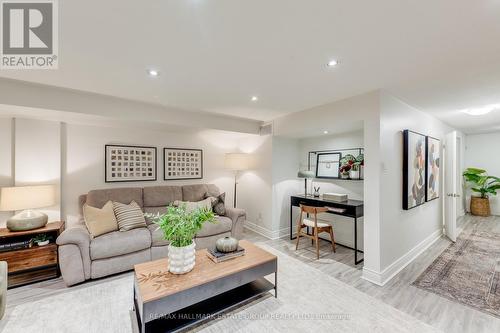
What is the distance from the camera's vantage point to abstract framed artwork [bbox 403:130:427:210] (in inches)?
114

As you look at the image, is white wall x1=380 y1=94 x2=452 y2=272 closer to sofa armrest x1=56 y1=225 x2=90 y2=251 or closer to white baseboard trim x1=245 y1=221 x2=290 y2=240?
white baseboard trim x1=245 y1=221 x2=290 y2=240

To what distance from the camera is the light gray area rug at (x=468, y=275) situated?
2.26 metres

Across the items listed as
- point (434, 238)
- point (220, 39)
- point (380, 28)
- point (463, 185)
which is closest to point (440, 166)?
point (434, 238)

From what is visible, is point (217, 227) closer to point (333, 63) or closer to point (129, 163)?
point (129, 163)

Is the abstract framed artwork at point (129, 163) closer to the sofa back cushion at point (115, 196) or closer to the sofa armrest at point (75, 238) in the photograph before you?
the sofa back cushion at point (115, 196)

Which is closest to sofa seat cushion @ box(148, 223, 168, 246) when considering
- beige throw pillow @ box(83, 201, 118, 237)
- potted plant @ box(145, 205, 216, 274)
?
beige throw pillow @ box(83, 201, 118, 237)

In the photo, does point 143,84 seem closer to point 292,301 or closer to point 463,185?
point 292,301

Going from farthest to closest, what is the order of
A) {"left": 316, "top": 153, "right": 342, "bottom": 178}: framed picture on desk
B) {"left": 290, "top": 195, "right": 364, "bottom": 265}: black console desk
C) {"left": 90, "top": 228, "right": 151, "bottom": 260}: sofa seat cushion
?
{"left": 316, "top": 153, "right": 342, "bottom": 178}: framed picture on desk → {"left": 290, "top": 195, "right": 364, "bottom": 265}: black console desk → {"left": 90, "top": 228, "right": 151, "bottom": 260}: sofa seat cushion

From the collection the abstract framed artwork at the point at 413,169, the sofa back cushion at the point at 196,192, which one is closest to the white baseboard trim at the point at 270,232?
the sofa back cushion at the point at 196,192

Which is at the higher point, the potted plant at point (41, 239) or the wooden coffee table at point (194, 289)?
the potted plant at point (41, 239)

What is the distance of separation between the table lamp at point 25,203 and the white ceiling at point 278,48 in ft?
4.27

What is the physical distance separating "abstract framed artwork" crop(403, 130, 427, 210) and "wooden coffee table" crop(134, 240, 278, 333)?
2147mm

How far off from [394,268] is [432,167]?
200 centimetres

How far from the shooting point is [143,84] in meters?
2.39
